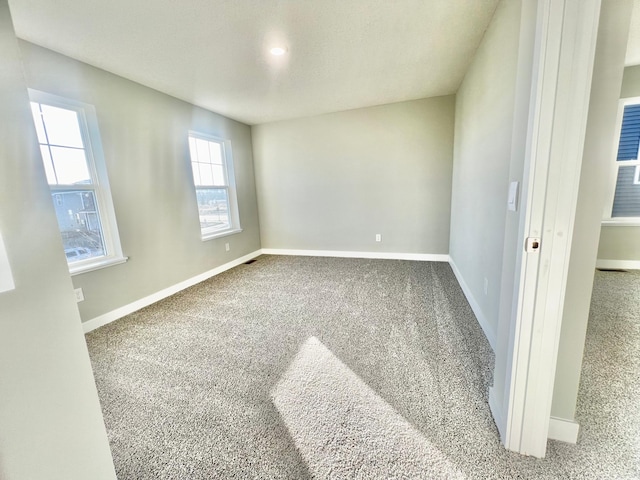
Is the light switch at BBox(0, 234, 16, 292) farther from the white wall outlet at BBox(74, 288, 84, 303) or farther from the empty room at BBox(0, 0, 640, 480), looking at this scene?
the white wall outlet at BBox(74, 288, 84, 303)

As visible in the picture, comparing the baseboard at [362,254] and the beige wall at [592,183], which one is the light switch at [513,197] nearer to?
the beige wall at [592,183]

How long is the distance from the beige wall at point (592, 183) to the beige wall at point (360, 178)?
9.67 feet

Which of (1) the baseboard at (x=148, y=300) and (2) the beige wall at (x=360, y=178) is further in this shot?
(2) the beige wall at (x=360, y=178)

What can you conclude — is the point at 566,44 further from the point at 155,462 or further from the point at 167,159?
the point at 167,159

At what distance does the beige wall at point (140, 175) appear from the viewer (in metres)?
2.25

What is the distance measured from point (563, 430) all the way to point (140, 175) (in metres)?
3.72

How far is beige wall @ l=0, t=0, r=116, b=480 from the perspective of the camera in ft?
1.98

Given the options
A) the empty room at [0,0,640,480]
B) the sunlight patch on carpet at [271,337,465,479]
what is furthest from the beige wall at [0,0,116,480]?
the sunlight patch on carpet at [271,337,465,479]

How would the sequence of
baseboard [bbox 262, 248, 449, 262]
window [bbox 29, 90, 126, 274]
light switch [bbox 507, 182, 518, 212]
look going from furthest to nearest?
baseboard [bbox 262, 248, 449, 262]
window [bbox 29, 90, 126, 274]
light switch [bbox 507, 182, 518, 212]

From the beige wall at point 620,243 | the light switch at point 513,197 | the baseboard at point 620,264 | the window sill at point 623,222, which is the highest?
the light switch at point 513,197

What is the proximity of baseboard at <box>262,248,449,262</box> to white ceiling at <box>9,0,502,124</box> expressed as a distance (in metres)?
2.30

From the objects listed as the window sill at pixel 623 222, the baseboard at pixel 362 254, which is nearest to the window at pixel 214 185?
the baseboard at pixel 362 254

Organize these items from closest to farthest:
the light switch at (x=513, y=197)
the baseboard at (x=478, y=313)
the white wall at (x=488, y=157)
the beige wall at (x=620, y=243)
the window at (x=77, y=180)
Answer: the light switch at (x=513, y=197), the white wall at (x=488, y=157), the baseboard at (x=478, y=313), the window at (x=77, y=180), the beige wall at (x=620, y=243)

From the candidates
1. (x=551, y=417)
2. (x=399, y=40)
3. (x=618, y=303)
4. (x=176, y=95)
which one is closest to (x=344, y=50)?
(x=399, y=40)
